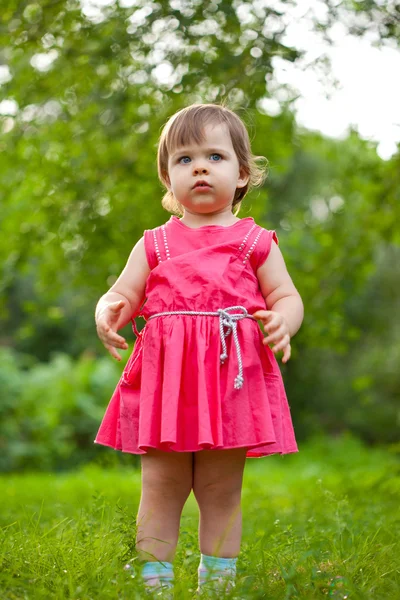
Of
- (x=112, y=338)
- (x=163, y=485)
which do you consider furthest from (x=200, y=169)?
(x=163, y=485)

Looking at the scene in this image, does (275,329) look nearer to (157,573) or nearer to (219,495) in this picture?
(219,495)

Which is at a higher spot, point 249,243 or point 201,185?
point 201,185

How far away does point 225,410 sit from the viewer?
245cm

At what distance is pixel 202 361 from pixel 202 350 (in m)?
0.04


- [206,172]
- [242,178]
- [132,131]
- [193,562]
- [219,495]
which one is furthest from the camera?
[132,131]

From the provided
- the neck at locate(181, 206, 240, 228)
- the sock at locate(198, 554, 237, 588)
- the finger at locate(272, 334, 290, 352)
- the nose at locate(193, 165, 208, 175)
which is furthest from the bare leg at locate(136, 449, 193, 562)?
the nose at locate(193, 165, 208, 175)

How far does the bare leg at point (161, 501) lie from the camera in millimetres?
2514

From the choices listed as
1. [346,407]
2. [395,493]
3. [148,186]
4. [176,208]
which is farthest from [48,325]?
[176,208]

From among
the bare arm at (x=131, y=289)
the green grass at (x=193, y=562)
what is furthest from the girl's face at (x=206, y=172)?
the green grass at (x=193, y=562)

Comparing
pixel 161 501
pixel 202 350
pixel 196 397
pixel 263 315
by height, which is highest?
pixel 263 315

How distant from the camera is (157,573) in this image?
2.43 meters

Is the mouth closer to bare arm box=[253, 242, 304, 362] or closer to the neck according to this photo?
the neck

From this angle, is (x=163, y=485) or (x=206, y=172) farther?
(x=206, y=172)

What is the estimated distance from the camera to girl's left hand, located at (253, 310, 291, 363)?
8.04ft
